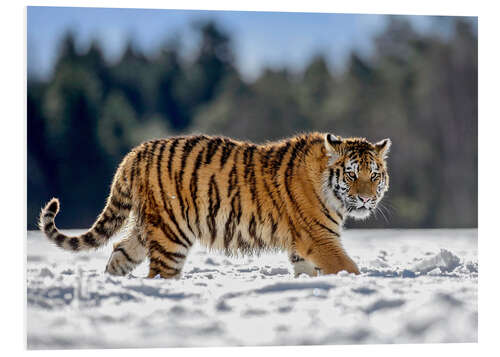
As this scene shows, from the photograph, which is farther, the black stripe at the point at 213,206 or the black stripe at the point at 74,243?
the black stripe at the point at 213,206

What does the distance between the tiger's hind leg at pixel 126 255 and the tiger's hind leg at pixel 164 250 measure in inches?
11.2

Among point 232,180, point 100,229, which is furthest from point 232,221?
point 100,229

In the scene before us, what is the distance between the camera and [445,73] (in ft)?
25.9

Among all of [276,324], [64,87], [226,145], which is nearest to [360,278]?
[276,324]

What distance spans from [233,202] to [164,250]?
588 mm

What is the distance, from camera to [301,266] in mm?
5191

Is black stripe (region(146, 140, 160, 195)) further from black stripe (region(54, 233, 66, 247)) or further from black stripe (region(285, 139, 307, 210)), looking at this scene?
black stripe (region(285, 139, 307, 210))

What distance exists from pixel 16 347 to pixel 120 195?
1.25 meters

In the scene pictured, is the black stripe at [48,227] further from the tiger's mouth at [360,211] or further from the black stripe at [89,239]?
the tiger's mouth at [360,211]

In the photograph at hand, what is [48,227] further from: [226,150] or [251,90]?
[251,90]

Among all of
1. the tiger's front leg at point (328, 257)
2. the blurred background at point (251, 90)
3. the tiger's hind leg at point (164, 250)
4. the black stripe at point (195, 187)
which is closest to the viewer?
the tiger's front leg at point (328, 257)

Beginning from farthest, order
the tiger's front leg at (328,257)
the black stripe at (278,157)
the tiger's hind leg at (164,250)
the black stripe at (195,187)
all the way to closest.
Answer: the black stripe at (278,157), the black stripe at (195,187), the tiger's hind leg at (164,250), the tiger's front leg at (328,257)

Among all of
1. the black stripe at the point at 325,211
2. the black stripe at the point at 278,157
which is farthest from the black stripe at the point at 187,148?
the black stripe at the point at 325,211

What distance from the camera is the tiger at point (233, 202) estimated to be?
491 centimetres
